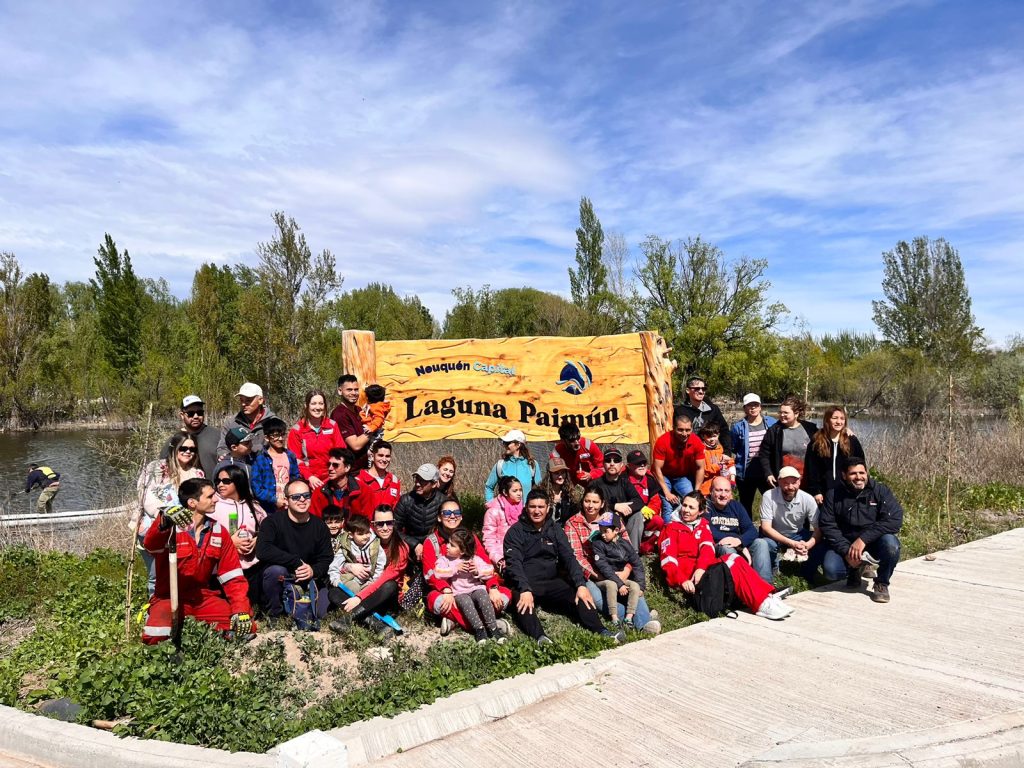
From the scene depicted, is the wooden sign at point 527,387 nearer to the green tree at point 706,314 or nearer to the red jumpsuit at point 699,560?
the red jumpsuit at point 699,560

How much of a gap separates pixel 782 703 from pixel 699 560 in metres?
2.00

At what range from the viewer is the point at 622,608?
587cm

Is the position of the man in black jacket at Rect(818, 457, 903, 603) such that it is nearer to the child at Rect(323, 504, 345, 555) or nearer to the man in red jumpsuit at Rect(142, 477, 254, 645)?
the child at Rect(323, 504, 345, 555)

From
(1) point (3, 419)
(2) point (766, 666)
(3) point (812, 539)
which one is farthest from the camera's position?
(1) point (3, 419)

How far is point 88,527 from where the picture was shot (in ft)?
34.2

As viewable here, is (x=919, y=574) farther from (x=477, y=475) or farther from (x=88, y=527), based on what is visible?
(x=88, y=527)

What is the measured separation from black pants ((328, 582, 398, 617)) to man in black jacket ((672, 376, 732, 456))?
3.44 metres

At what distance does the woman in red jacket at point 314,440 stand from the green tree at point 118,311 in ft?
124

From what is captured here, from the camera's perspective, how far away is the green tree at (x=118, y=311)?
1575 inches

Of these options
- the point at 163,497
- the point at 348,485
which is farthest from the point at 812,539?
the point at 163,497

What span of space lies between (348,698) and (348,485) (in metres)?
2.60

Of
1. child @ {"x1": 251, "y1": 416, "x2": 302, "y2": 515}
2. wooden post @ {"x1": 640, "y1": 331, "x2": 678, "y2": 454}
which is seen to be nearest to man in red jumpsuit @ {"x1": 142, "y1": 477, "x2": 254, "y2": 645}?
child @ {"x1": 251, "y1": 416, "x2": 302, "y2": 515}

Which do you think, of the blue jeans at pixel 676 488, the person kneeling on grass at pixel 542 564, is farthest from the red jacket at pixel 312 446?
the blue jeans at pixel 676 488

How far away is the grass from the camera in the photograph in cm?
393
